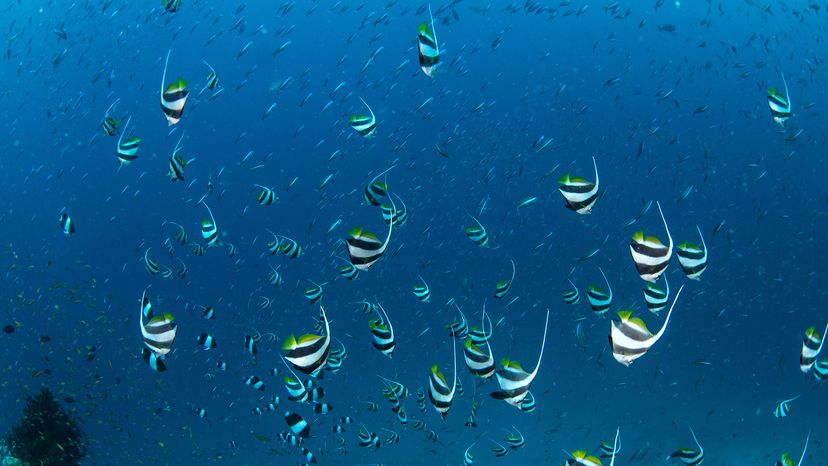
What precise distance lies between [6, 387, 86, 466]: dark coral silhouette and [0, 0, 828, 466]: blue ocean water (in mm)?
11730

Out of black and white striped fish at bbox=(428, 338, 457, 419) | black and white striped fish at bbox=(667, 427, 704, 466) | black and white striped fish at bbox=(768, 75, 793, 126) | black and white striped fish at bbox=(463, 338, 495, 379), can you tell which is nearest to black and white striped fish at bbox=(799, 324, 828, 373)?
black and white striped fish at bbox=(667, 427, 704, 466)

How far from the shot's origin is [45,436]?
10.7 metres

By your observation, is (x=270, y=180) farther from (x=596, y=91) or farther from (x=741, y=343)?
(x=741, y=343)

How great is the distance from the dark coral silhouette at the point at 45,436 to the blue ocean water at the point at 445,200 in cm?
1173

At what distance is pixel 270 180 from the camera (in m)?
42.7

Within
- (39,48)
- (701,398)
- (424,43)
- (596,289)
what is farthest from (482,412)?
(39,48)

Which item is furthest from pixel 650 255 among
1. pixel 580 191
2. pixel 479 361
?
pixel 479 361

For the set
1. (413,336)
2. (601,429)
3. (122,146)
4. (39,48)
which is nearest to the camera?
(122,146)

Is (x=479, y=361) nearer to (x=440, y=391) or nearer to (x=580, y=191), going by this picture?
(x=440, y=391)

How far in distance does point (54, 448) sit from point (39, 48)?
5262 cm

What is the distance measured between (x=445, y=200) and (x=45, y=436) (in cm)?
2938

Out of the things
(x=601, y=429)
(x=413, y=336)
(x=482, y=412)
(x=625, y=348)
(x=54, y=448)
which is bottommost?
(x=413, y=336)

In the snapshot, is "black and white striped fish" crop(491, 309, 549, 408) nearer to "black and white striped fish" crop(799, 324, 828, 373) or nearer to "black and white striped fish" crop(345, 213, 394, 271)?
"black and white striped fish" crop(345, 213, 394, 271)

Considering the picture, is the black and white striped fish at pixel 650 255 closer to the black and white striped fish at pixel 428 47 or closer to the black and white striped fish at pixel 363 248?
the black and white striped fish at pixel 363 248
